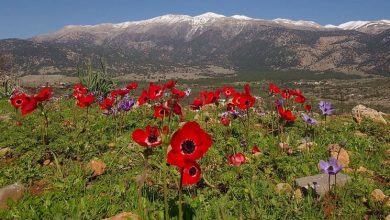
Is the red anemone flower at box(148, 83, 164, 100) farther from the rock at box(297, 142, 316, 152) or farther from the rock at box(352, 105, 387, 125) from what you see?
the rock at box(352, 105, 387, 125)

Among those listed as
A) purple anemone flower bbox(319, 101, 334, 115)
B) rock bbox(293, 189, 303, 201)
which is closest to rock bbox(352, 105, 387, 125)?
purple anemone flower bbox(319, 101, 334, 115)

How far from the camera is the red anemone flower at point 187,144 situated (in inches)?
148

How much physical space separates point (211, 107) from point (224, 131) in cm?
561

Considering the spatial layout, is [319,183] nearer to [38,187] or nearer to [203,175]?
[203,175]

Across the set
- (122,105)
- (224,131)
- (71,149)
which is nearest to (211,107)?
(224,131)

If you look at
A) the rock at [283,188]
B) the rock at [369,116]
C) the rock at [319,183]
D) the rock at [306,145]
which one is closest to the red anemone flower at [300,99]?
the rock at [306,145]

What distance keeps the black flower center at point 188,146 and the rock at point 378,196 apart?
3548mm

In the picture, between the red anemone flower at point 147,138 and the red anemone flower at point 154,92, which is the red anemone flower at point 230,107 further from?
the red anemone flower at point 147,138

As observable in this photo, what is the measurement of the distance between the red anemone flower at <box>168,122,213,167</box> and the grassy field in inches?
38.5

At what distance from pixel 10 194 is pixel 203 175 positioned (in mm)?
3078

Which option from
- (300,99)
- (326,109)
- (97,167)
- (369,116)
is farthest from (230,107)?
(369,116)

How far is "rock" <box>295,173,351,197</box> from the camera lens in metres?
6.04

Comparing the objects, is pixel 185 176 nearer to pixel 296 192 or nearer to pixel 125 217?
pixel 125 217

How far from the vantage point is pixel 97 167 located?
7.62 meters
